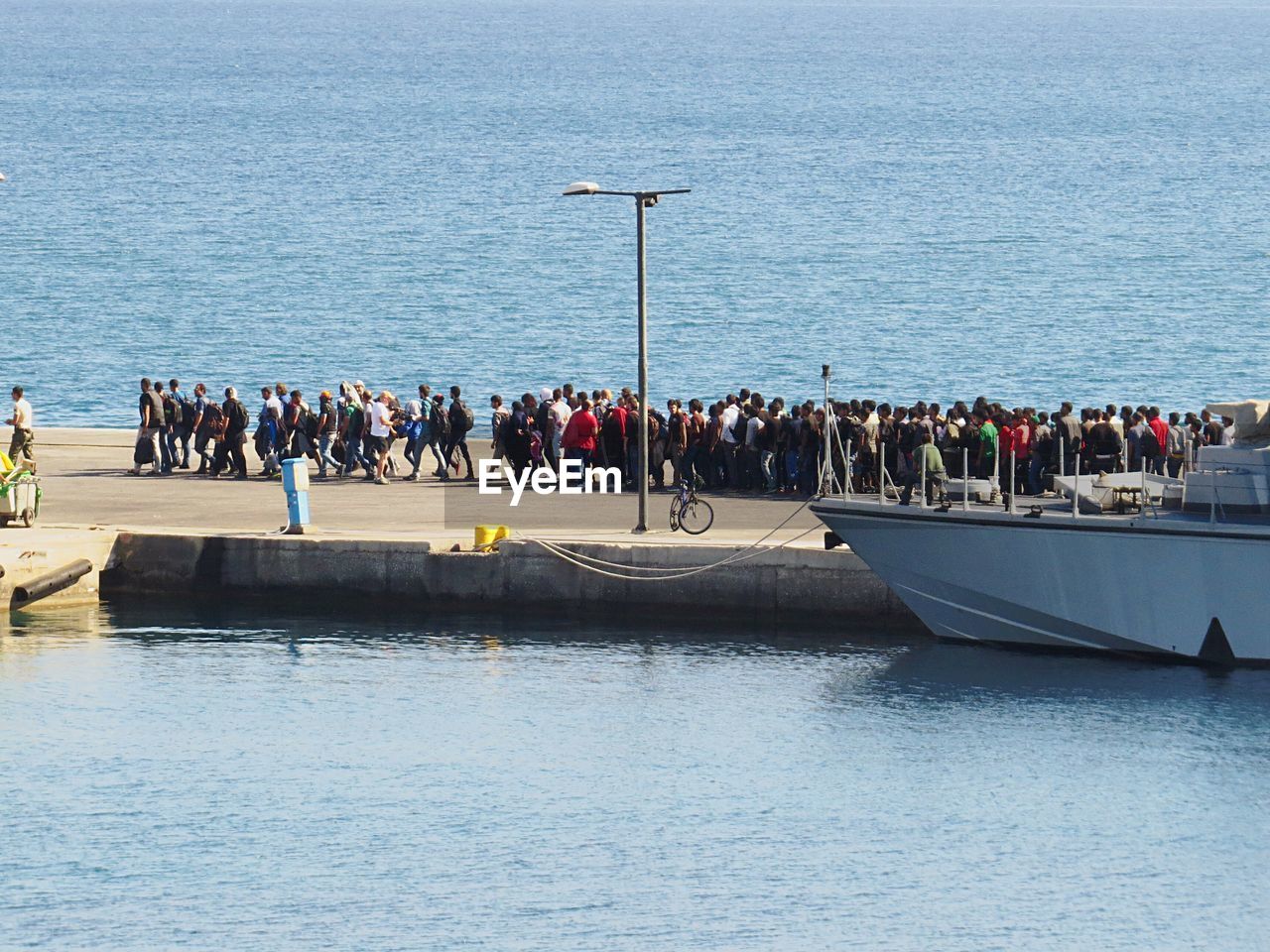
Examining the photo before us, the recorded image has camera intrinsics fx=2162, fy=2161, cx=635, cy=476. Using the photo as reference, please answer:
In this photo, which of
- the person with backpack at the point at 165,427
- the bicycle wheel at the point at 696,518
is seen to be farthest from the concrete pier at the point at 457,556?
the person with backpack at the point at 165,427

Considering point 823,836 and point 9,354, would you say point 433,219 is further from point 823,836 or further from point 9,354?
point 823,836

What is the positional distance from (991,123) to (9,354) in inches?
3759

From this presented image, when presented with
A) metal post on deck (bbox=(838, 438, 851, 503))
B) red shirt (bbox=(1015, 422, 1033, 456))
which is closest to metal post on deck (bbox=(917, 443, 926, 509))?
metal post on deck (bbox=(838, 438, 851, 503))

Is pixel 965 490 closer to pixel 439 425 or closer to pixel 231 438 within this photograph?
pixel 439 425

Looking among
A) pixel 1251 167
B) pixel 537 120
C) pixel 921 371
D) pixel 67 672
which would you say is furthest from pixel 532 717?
pixel 537 120

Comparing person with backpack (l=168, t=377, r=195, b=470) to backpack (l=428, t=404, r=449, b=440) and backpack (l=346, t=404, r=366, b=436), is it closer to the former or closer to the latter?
backpack (l=346, t=404, r=366, b=436)

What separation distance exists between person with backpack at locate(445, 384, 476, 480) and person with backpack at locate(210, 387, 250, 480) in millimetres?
3696

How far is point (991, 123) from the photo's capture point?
521 feet

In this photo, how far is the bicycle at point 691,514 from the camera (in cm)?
3456

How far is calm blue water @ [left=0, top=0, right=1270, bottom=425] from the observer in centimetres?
7919

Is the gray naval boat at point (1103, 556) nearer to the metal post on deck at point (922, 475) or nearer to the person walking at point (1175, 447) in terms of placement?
the metal post on deck at point (922, 475)

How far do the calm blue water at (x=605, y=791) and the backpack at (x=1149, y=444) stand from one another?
4.21 meters

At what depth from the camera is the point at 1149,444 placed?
35.1 meters

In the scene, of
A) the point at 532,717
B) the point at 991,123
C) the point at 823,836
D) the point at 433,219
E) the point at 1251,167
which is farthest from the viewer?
the point at 991,123
